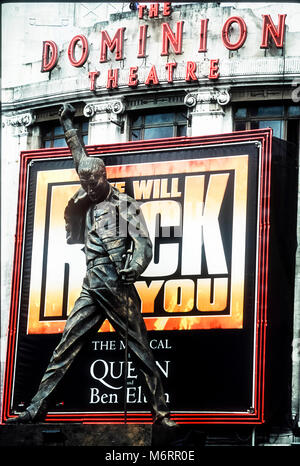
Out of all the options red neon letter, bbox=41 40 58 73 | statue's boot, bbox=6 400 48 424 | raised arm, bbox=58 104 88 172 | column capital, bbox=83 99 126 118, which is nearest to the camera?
statue's boot, bbox=6 400 48 424

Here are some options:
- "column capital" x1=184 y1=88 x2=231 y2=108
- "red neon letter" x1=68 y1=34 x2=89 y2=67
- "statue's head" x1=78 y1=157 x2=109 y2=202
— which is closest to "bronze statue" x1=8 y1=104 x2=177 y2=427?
"statue's head" x1=78 y1=157 x2=109 y2=202

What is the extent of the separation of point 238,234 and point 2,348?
623 cm

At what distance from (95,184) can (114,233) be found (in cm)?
95

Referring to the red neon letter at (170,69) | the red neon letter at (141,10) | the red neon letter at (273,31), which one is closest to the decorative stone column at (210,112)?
the red neon letter at (170,69)

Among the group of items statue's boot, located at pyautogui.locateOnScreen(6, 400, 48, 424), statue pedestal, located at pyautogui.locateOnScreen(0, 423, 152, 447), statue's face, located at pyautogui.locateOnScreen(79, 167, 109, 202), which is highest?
statue's face, located at pyautogui.locateOnScreen(79, 167, 109, 202)

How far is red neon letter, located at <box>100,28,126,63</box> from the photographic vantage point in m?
31.4

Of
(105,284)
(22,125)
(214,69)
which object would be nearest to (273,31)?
(214,69)

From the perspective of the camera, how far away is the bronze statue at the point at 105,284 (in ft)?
75.3

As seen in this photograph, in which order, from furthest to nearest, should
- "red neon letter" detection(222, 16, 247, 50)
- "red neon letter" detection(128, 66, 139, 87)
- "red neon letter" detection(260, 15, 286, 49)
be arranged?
"red neon letter" detection(128, 66, 139, 87)
"red neon letter" detection(222, 16, 247, 50)
"red neon letter" detection(260, 15, 286, 49)

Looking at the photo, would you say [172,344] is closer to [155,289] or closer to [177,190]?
[155,289]

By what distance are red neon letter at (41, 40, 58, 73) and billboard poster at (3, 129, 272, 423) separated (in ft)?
7.35

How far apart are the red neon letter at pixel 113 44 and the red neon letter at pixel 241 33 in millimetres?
2476

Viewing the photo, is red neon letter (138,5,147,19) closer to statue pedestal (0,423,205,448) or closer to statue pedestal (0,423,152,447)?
statue pedestal (0,423,205,448)
